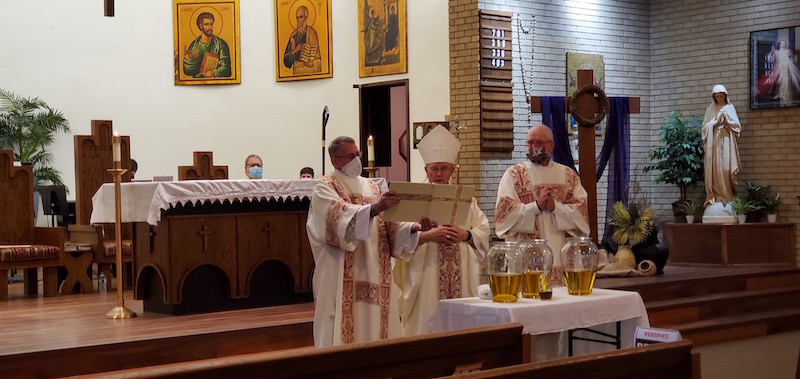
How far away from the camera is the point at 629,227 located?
9953mm

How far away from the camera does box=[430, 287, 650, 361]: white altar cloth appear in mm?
4312

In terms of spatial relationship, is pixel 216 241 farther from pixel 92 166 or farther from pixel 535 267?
pixel 535 267

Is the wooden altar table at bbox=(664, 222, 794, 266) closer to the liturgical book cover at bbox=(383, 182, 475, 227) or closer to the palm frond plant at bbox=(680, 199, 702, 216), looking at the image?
the palm frond plant at bbox=(680, 199, 702, 216)

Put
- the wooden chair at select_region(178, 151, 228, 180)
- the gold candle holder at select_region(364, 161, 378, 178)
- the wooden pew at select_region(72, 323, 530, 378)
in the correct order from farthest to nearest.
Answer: the wooden chair at select_region(178, 151, 228, 180)
the gold candle holder at select_region(364, 161, 378, 178)
the wooden pew at select_region(72, 323, 530, 378)

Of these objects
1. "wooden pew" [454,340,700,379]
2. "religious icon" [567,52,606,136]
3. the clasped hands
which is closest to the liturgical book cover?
the clasped hands

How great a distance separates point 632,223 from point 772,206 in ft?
8.88

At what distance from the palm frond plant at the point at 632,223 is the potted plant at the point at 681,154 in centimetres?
238

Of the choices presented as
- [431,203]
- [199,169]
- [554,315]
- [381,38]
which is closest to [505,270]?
[554,315]

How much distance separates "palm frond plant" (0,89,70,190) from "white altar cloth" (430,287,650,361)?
10.5 m

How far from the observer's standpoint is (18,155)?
14.1m

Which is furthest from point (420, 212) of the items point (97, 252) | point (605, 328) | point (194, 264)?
point (97, 252)

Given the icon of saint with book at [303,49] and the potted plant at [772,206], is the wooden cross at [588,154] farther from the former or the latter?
the icon of saint with book at [303,49]

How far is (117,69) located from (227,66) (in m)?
1.60

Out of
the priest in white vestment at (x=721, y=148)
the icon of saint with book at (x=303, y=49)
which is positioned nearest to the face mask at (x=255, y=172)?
the icon of saint with book at (x=303, y=49)
